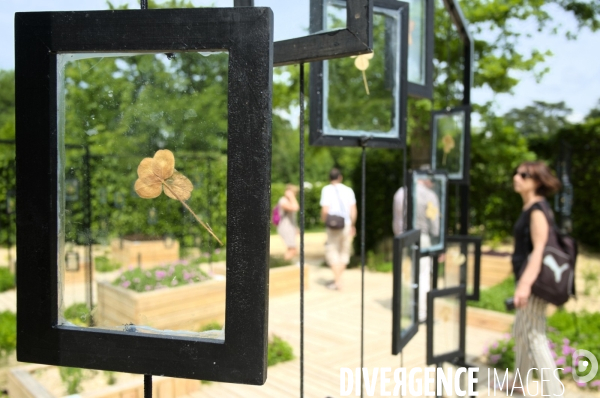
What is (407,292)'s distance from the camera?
204cm

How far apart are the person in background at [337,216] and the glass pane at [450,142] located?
303 cm

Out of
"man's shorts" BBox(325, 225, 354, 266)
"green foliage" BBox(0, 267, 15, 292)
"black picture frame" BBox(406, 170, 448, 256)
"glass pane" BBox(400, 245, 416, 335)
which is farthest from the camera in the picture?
"man's shorts" BBox(325, 225, 354, 266)

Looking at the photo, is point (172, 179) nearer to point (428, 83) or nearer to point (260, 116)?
point (260, 116)

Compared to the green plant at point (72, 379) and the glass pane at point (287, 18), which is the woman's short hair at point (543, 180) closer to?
the glass pane at point (287, 18)

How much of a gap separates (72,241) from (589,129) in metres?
9.68

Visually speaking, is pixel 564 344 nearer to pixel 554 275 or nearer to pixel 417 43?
pixel 554 275

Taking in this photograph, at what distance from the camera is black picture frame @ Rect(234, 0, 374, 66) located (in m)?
1.02

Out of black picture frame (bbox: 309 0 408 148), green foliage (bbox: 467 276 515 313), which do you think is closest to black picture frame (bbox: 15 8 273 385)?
black picture frame (bbox: 309 0 408 148)

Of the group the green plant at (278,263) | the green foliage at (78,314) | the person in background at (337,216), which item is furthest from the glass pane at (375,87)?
the green plant at (278,263)

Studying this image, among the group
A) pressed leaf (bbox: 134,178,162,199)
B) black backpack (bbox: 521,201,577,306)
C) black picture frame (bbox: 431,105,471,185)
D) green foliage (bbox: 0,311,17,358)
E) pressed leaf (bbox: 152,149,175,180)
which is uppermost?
black picture frame (bbox: 431,105,471,185)

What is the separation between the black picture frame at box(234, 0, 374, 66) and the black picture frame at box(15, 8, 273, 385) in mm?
235

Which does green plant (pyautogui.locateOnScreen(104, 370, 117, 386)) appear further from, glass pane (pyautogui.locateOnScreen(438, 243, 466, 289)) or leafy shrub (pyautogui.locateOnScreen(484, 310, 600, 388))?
leafy shrub (pyautogui.locateOnScreen(484, 310, 600, 388))

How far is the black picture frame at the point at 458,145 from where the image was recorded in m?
2.91

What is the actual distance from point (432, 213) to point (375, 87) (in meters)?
0.99
